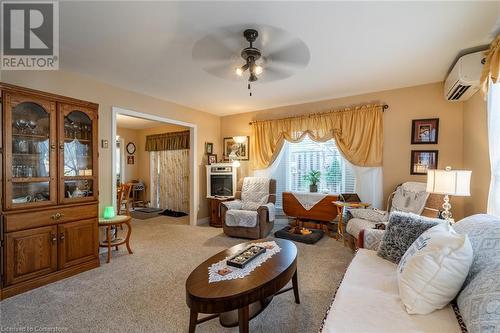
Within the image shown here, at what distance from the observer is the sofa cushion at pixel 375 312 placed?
106cm

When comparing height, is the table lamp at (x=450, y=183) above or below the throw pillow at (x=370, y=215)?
above

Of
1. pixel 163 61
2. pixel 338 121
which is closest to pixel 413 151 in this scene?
pixel 338 121

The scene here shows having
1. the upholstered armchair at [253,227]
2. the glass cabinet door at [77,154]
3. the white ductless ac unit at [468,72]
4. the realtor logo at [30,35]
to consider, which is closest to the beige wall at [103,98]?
the realtor logo at [30,35]

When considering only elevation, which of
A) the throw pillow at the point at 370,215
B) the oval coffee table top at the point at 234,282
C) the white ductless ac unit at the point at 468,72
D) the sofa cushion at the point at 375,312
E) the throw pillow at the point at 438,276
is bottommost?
the oval coffee table top at the point at 234,282

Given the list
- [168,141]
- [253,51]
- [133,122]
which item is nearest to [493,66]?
[253,51]

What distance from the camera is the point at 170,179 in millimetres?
6547

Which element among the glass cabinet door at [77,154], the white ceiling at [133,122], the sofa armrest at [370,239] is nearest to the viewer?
the sofa armrest at [370,239]

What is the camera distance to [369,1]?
5.52ft

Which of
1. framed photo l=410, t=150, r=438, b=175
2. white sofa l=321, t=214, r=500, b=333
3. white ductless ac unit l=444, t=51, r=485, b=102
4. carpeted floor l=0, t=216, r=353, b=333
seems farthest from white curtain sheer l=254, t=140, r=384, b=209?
white sofa l=321, t=214, r=500, b=333

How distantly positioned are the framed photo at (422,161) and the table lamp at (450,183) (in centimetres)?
141

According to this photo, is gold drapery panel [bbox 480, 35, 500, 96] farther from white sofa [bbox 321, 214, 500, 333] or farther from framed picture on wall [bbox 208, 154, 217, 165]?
framed picture on wall [bbox 208, 154, 217, 165]

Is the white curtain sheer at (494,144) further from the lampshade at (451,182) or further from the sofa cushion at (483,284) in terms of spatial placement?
the sofa cushion at (483,284)

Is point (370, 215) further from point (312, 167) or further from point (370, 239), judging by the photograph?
point (312, 167)

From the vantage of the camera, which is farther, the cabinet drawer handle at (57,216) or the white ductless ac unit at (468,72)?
the cabinet drawer handle at (57,216)
